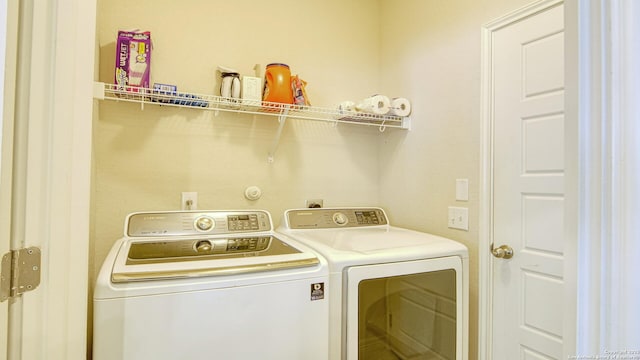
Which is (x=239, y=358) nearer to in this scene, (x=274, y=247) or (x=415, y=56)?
(x=274, y=247)

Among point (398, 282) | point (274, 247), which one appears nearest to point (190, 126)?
point (274, 247)

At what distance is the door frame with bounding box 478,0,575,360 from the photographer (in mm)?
1614

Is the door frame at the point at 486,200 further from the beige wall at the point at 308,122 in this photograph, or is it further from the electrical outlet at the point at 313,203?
the electrical outlet at the point at 313,203

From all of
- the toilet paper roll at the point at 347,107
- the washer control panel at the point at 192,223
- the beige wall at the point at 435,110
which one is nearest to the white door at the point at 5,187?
the washer control panel at the point at 192,223

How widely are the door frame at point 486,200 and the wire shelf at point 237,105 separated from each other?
561 millimetres

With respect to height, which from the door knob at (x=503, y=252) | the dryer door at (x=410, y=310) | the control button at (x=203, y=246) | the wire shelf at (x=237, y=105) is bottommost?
the dryer door at (x=410, y=310)

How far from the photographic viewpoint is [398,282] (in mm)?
1482

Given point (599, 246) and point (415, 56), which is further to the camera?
point (415, 56)

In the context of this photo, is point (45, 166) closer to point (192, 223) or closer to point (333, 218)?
point (192, 223)

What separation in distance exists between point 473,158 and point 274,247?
1.11 meters

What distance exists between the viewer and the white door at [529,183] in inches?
53.7

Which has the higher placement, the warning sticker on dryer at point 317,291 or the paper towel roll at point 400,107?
the paper towel roll at point 400,107

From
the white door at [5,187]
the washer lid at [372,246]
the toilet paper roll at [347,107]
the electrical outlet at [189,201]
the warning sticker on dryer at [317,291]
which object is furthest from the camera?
the toilet paper roll at [347,107]

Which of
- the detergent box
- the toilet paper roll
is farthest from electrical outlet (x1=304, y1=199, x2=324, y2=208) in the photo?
the detergent box
